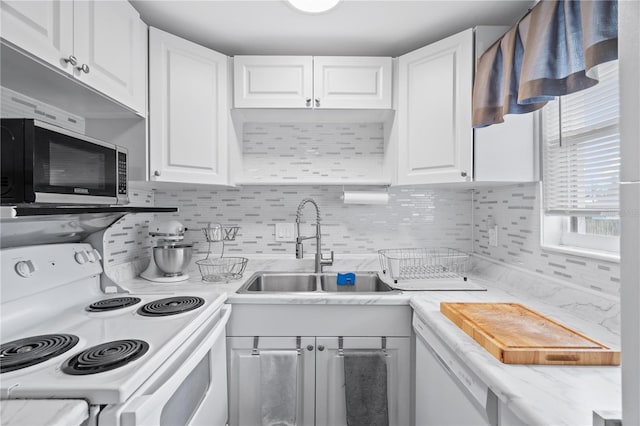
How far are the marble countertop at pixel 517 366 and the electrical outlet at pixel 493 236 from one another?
234 mm

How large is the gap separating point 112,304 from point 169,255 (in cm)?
51

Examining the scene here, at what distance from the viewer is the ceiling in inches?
61.2

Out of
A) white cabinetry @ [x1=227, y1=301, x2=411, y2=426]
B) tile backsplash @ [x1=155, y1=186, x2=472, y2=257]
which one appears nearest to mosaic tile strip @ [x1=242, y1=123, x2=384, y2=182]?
tile backsplash @ [x1=155, y1=186, x2=472, y2=257]

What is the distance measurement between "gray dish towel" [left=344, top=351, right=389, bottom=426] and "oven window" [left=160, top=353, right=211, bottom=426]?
2.14 feet

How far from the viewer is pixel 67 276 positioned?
1.27m

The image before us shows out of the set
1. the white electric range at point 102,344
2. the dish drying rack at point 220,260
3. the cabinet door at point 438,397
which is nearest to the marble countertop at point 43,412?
the white electric range at point 102,344

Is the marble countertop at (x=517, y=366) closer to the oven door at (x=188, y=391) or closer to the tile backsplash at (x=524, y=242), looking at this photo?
the tile backsplash at (x=524, y=242)

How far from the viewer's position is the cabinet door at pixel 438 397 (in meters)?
0.98

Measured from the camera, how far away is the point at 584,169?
133cm

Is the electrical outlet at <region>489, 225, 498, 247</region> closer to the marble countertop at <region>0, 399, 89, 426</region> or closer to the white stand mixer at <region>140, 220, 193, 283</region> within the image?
the white stand mixer at <region>140, 220, 193, 283</region>

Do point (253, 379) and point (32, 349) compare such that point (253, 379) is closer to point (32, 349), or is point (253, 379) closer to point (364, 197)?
point (32, 349)

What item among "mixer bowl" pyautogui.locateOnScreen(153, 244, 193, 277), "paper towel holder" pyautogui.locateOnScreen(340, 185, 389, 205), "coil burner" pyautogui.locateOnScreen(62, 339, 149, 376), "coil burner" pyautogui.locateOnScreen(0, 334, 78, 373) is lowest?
"coil burner" pyautogui.locateOnScreen(62, 339, 149, 376)

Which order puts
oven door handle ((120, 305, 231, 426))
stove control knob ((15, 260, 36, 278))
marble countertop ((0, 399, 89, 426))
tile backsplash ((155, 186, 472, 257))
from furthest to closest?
tile backsplash ((155, 186, 472, 257)) < stove control knob ((15, 260, 36, 278)) < oven door handle ((120, 305, 231, 426)) < marble countertop ((0, 399, 89, 426))

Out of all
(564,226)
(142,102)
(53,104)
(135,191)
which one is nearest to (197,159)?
(142,102)
